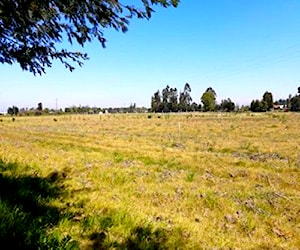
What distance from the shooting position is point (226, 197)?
9.71 meters

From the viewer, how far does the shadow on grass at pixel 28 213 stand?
15.2 ft

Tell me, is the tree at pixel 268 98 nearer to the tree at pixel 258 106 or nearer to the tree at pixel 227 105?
the tree at pixel 258 106

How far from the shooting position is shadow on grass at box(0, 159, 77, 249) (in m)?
4.64

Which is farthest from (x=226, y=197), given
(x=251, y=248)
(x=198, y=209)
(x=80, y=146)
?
(x=80, y=146)

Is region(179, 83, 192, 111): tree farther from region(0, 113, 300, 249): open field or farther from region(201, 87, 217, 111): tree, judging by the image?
region(0, 113, 300, 249): open field

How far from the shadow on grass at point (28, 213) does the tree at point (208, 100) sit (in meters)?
133

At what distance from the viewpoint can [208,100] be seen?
139000mm

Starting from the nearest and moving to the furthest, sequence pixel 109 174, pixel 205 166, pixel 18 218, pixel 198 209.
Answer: pixel 18 218 → pixel 198 209 → pixel 109 174 → pixel 205 166

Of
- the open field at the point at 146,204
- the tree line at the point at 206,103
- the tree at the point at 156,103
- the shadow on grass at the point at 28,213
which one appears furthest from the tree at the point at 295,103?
the shadow on grass at the point at 28,213

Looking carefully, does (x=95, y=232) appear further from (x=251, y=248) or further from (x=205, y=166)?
(x=205, y=166)

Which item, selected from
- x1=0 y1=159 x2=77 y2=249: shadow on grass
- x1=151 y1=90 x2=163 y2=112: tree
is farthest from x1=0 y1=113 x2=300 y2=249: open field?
x1=151 y1=90 x2=163 y2=112: tree

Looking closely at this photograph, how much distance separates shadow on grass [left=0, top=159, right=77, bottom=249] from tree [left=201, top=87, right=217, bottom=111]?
133 metres

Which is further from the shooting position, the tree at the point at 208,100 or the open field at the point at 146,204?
the tree at the point at 208,100

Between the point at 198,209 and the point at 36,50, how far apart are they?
5.39 meters
